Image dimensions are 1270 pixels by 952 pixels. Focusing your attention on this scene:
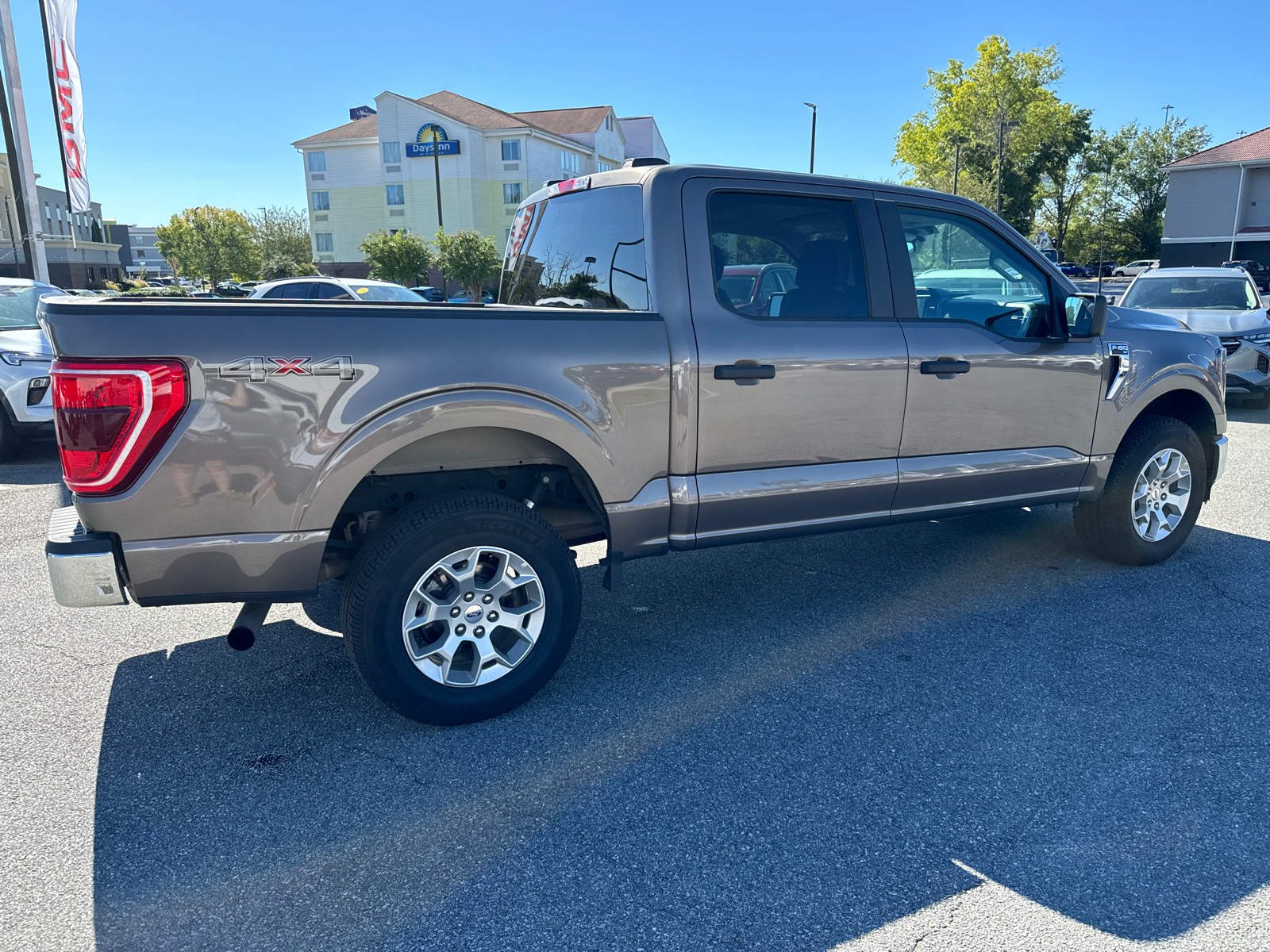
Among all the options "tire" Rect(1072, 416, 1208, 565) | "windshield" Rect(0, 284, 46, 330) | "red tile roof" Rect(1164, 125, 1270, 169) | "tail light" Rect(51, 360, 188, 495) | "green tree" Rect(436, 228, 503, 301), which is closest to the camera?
"tail light" Rect(51, 360, 188, 495)

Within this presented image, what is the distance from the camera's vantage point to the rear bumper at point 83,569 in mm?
2846

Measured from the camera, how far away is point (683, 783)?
301 cm

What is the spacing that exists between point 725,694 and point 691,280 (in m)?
1.68

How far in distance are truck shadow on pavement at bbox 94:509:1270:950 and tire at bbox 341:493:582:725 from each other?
0.17 m

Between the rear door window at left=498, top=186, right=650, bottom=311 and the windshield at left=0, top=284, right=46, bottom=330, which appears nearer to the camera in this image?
the rear door window at left=498, top=186, right=650, bottom=311

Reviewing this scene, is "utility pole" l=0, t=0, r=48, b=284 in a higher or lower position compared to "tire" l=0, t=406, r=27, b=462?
higher

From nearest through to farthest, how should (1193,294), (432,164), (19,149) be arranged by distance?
1. (1193,294)
2. (19,149)
3. (432,164)

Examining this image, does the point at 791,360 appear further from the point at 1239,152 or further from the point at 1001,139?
the point at 1001,139

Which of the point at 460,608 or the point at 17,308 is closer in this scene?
the point at 460,608

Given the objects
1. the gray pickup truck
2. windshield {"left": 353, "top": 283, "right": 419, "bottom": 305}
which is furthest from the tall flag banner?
the gray pickup truck

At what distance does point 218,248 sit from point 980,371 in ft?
254

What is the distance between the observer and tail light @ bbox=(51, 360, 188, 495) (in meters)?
2.75

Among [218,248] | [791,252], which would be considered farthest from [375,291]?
[218,248]

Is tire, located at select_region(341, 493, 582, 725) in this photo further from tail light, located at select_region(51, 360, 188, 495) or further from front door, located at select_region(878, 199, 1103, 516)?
front door, located at select_region(878, 199, 1103, 516)
